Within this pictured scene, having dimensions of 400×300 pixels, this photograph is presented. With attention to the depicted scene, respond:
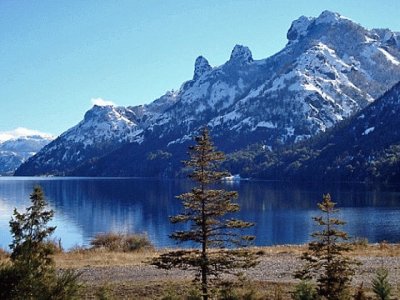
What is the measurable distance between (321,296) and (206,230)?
5740mm

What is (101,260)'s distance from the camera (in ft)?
130

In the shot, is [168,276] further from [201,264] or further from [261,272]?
[201,264]

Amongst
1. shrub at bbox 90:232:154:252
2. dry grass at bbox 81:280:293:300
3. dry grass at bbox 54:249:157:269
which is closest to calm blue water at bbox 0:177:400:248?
shrub at bbox 90:232:154:252

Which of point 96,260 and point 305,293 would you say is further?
point 96,260

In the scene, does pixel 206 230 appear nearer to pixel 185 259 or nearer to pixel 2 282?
pixel 185 259

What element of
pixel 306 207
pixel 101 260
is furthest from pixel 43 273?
pixel 306 207

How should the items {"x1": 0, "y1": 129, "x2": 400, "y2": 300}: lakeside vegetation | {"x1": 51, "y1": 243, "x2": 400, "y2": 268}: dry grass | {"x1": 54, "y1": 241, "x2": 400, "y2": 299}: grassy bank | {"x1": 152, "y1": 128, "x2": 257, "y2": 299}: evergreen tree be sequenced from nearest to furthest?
1. {"x1": 0, "y1": 129, "x2": 400, "y2": 300}: lakeside vegetation
2. {"x1": 152, "y1": 128, "x2": 257, "y2": 299}: evergreen tree
3. {"x1": 54, "y1": 241, "x2": 400, "y2": 299}: grassy bank
4. {"x1": 51, "y1": 243, "x2": 400, "y2": 268}: dry grass

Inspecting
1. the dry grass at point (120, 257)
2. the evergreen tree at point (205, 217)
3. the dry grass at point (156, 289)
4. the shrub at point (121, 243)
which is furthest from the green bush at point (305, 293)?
the shrub at point (121, 243)

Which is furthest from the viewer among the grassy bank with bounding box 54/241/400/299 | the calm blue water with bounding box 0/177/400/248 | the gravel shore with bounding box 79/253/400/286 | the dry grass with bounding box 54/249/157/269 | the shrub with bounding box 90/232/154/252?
the calm blue water with bounding box 0/177/400/248

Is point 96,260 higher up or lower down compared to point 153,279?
lower down

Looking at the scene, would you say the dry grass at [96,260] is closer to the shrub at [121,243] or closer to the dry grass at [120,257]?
the dry grass at [120,257]

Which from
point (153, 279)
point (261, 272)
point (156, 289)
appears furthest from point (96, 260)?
point (261, 272)

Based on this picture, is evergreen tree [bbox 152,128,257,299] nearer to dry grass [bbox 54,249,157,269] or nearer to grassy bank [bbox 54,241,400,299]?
grassy bank [bbox 54,241,400,299]

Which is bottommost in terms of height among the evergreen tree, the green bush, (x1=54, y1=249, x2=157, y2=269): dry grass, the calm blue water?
the calm blue water
